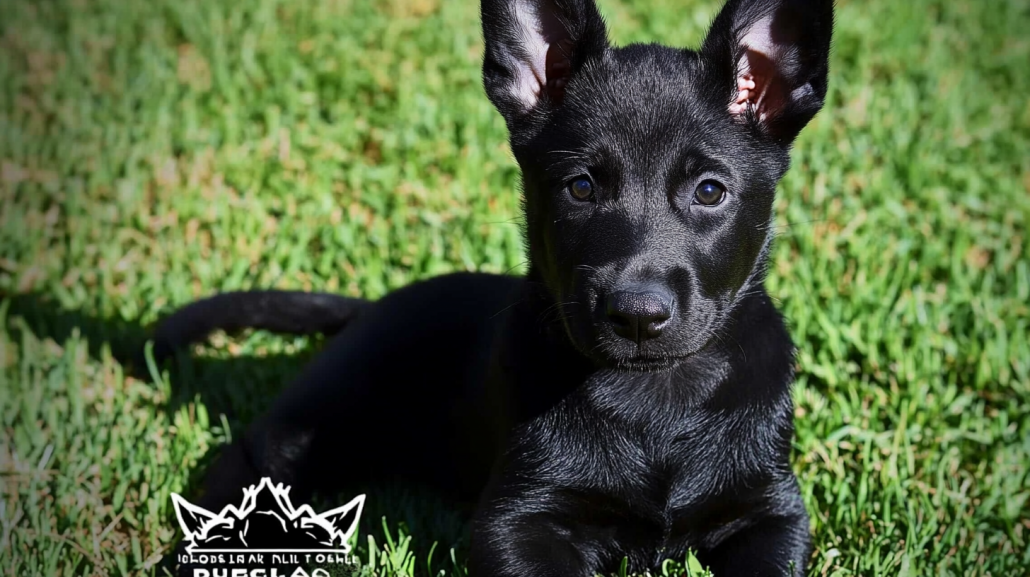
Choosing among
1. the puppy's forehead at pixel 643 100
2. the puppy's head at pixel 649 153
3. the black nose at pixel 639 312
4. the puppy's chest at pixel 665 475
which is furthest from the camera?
the puppy's chest at pixel 665 475

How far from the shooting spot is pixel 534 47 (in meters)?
3.14

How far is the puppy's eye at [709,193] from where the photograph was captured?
9.51 feet

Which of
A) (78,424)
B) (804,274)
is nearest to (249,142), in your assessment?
(78,424)

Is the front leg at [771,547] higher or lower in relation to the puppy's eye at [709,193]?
lower

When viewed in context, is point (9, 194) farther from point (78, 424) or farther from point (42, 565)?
point (42, 565)

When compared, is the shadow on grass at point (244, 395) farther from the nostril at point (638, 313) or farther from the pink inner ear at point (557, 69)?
the pink inner ear at point (557, 69)

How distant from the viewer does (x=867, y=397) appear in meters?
4.11

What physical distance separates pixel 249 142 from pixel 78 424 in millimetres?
2158

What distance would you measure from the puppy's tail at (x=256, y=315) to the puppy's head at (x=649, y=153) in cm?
127

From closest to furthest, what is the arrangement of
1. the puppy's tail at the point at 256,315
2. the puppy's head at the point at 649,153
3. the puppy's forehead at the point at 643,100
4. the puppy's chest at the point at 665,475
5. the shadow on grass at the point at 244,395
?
the puppy's head at the point at 649,153
the puppy's forehead at the point at 643,100
the puppy's chest at the point at 665,475
the shadow on grass at the point at 244,395
the puppy's tail at the point at 256,315

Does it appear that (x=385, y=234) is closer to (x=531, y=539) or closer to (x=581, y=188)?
(x=581, y=188)

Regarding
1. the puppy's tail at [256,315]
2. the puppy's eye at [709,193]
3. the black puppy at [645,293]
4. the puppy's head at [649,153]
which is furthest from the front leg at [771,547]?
the puppy's tail at [256,315]

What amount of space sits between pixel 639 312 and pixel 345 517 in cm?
128

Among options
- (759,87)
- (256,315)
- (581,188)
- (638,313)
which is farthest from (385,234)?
(638,313)
